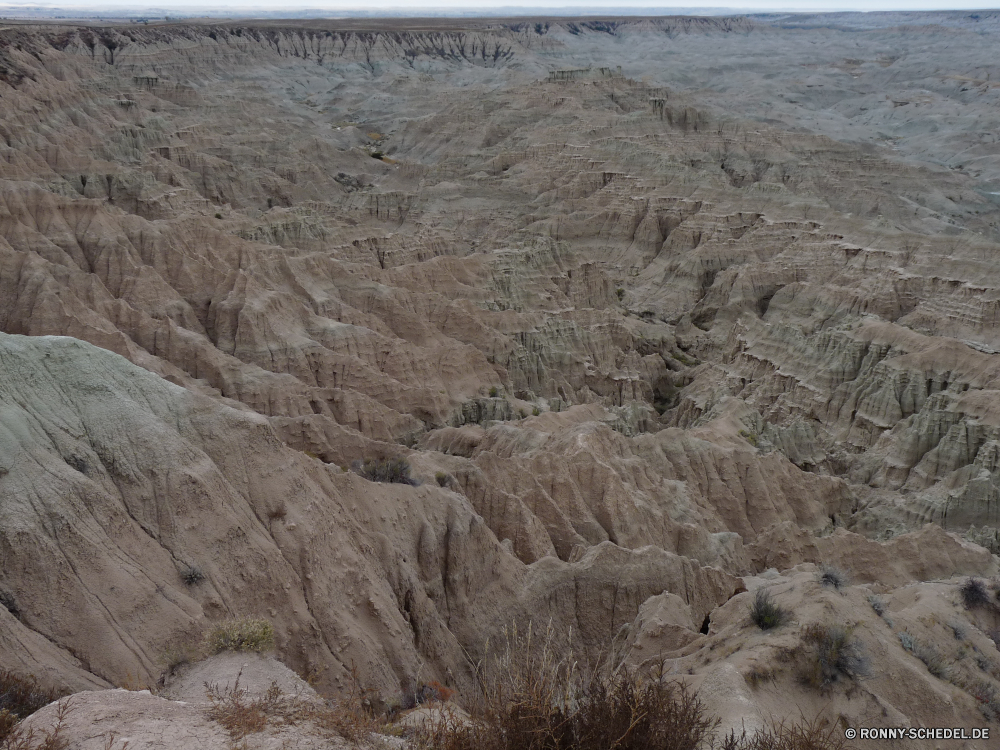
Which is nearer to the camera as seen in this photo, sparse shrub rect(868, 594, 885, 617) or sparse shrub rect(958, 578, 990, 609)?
sparse shrub rect(868, 594, 885, 617)

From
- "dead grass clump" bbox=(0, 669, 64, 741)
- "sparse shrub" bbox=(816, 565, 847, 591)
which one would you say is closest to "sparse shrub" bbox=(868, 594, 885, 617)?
"sparse shrub" bbox=(816, 565, 847, 591)

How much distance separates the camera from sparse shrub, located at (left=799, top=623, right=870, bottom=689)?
11.0m

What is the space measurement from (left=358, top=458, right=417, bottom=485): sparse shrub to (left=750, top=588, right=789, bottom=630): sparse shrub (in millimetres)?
8068

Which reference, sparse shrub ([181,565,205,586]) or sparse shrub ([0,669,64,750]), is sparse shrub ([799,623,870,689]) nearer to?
sparse shrub ([181,565,205,586])

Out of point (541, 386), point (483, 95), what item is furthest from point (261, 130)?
point (541, 386)

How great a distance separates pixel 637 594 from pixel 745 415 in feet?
59.3

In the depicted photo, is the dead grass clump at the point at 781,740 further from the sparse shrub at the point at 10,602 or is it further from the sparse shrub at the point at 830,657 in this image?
the sparse shrub at the point at 10,602

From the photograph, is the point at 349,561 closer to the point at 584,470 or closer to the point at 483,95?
the point at 584,470

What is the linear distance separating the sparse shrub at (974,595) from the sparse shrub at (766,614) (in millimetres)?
3715

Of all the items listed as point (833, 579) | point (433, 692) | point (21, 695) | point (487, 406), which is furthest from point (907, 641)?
point (487, 406)

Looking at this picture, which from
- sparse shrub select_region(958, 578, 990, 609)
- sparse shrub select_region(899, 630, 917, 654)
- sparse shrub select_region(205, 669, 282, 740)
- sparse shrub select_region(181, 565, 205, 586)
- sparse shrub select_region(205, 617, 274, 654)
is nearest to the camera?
sparse shrub select_region(205, 669, 282, 740)

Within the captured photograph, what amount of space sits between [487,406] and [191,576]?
21.4 m

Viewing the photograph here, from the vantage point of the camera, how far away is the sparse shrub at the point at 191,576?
12555mm

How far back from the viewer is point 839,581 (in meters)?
13.8
